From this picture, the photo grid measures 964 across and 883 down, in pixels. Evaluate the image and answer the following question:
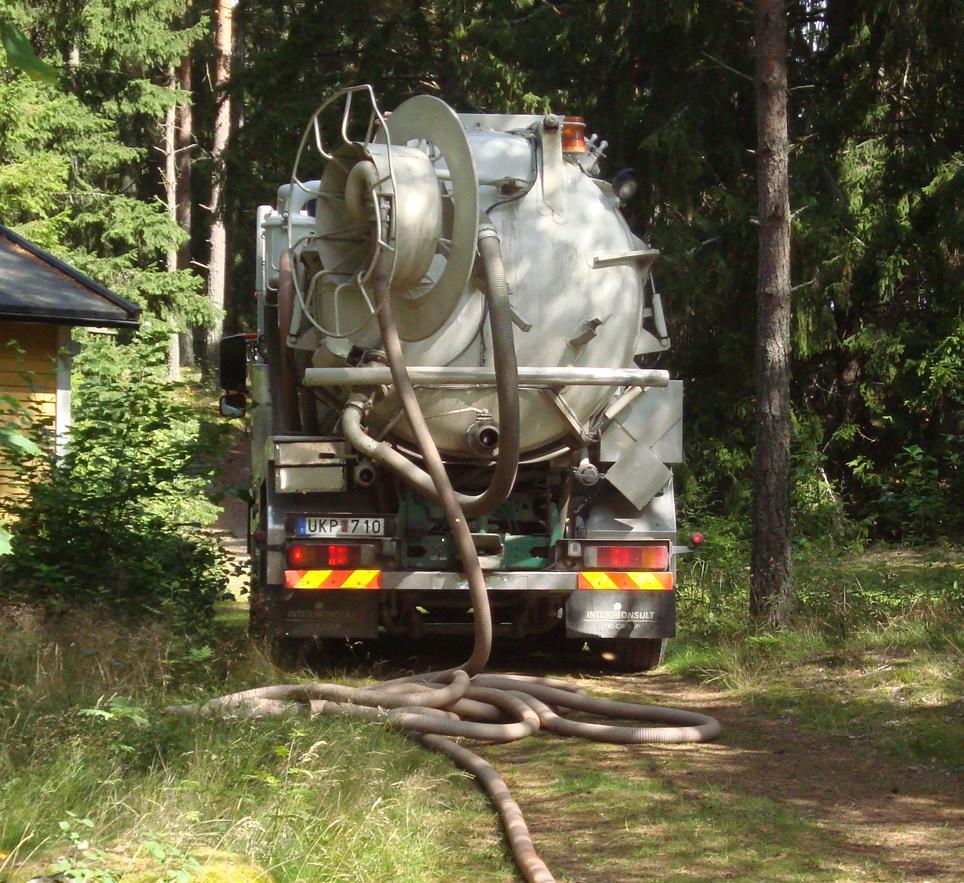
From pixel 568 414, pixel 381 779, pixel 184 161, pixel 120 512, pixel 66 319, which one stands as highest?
pixel 184 161

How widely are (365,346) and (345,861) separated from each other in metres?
3.87

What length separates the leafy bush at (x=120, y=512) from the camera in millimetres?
9320

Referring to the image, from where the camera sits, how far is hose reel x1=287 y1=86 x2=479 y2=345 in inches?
286

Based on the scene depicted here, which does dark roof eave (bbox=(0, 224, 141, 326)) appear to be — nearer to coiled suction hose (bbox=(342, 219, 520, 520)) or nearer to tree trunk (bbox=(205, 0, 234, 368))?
coiled suction hose (bbox=(342, 219, 520, 520))

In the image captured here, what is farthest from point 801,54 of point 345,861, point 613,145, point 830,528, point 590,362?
point 345,861

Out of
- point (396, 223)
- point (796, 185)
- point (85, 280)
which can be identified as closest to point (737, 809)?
point (396, 223)

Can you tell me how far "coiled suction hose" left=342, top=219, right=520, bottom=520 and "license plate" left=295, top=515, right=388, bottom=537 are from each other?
2.17 feet

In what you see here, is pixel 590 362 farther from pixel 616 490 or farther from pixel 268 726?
pixel 268 726

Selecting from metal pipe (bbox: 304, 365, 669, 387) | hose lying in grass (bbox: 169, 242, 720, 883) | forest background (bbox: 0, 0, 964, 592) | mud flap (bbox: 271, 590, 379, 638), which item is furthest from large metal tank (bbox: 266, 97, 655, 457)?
forest background (bbox: 0, 0, 964, 592)

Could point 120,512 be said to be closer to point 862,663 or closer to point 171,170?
point 862,663

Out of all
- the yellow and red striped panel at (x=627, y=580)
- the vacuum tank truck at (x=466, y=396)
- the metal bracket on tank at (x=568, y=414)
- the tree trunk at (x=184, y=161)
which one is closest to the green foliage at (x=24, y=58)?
the vacuum tank truck at (x=466, y=396)

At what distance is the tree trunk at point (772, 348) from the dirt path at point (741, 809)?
2.45 meters

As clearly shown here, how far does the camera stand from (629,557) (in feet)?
28.8

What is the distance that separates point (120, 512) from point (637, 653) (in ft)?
12.5
